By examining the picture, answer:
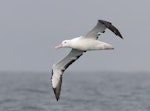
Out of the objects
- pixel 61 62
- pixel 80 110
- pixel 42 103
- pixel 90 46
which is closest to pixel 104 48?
pixel 90 46

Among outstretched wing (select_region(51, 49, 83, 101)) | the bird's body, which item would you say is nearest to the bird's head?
the bird's body

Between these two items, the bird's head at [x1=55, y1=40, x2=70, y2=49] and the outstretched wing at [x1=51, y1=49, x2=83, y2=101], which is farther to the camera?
the outstretched wing at [x1=51, y1=49, x2=83, y2=101]

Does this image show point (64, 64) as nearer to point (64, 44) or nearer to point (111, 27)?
point (64, 44)

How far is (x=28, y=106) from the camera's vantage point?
4516 cm

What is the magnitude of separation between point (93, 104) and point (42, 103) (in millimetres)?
3896

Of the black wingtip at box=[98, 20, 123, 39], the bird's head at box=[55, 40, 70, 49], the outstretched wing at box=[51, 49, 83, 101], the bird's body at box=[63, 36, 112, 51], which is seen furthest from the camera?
the outstretched wing at box=[51, 49, 83, 101]

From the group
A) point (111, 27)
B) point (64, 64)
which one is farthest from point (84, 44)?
point (64, 64)

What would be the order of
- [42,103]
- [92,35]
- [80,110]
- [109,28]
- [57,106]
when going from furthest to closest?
[42,103] < [57,106] < [80,110] < [92,35] < [109,28]

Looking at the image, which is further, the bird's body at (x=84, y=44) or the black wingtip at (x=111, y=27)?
the bird's body at (x=84, y=44)

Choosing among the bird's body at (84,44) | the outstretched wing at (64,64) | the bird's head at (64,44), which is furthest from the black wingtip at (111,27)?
the outstretched wing at (64,64)

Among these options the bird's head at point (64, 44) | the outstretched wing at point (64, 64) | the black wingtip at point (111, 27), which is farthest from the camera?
the outstretched wing at point (64, 64)

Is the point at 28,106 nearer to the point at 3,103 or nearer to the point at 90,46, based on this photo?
the point at 3,103

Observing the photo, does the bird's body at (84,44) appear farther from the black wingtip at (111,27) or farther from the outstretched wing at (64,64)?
the outstretched wing at (64,64)

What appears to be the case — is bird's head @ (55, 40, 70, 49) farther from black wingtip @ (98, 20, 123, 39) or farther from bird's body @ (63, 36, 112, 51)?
black wingtip @ (98, 20, 123, 39)
